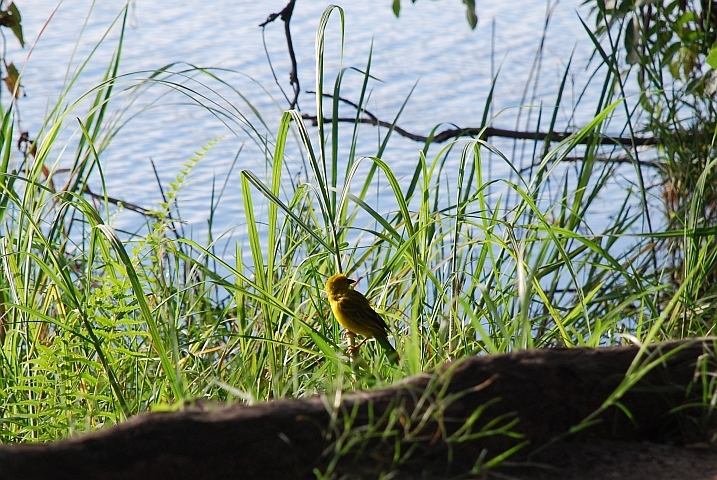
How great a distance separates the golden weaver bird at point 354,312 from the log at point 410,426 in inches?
31.0

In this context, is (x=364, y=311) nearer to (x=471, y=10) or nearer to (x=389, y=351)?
(x=389, y=351)

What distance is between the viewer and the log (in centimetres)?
127

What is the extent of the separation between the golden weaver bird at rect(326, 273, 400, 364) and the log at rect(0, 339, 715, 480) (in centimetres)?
79

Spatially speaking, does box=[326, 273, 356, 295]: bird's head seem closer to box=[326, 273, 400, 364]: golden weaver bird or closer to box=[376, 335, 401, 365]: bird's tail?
box=[326, 273, 400, 364]: golden weaver bird

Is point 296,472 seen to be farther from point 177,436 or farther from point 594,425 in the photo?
point 594,425

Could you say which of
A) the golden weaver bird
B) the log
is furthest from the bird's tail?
the log

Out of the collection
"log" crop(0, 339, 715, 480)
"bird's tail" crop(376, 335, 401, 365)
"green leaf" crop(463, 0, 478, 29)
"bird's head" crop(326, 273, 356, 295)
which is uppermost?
"green leaf" crop(463, 0, 478, 29)

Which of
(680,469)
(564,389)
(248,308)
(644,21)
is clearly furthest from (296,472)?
(644,21)

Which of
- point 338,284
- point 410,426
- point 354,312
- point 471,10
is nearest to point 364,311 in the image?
point 354,312

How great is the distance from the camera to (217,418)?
1331 mm

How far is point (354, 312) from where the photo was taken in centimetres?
231

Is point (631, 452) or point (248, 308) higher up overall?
point (631, 452)

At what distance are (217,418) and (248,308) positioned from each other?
95.5 inches

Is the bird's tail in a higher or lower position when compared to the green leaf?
lower
